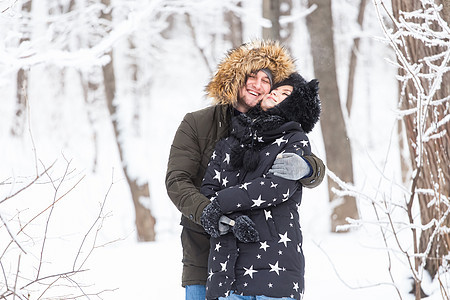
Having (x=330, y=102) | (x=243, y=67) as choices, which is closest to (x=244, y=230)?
(x=243, y=67)

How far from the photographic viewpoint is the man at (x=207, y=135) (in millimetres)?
2537

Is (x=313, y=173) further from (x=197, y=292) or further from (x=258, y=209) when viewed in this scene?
(x=197, y=292)

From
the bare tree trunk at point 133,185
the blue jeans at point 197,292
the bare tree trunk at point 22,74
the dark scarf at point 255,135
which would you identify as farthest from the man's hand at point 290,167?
the bare tree trunk at point 133,185

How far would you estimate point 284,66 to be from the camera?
2.79 metres

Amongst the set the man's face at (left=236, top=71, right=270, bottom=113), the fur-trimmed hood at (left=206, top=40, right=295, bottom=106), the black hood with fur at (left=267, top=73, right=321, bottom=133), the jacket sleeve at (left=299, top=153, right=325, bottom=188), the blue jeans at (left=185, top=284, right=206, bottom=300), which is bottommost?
the blue jeans at (left=185, top=284, right=206, bottom=300)

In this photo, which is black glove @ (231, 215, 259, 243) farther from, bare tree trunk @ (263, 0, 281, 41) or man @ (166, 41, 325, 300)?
bare tree trunk @ (263, 0, 281, 41)

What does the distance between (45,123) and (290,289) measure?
73.0 feet

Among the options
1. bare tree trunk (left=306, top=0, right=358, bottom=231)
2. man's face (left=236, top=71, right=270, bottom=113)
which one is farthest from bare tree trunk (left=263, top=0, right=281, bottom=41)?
man's face (left=236, top=71, right=270, bottom=113)

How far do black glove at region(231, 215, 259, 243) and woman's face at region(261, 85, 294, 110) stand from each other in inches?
22.5

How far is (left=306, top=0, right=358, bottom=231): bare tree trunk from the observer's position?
22.5 feet

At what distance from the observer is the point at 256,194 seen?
2.36 metres

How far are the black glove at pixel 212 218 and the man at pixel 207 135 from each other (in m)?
0.06

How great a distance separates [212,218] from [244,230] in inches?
5.7

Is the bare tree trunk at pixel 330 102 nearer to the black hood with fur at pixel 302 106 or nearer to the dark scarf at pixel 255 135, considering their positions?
the black hood with fur at pixel 302 106
